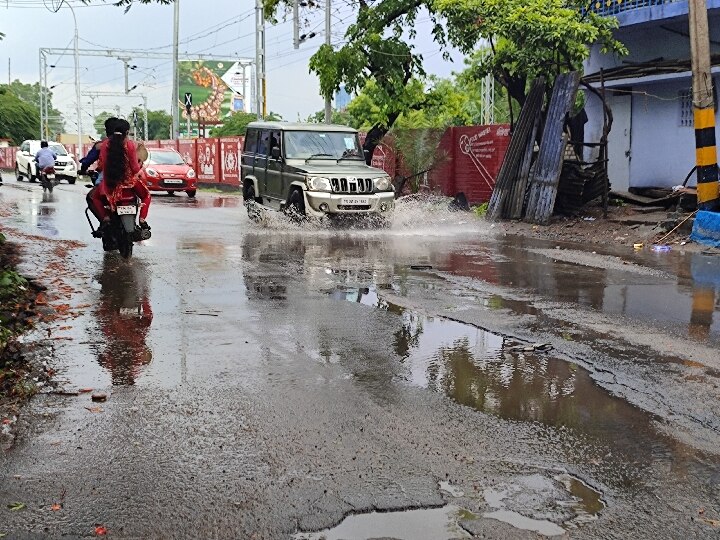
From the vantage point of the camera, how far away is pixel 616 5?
65.8ft

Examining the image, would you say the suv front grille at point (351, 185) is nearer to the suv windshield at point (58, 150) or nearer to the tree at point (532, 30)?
the tree at point (532, 30)

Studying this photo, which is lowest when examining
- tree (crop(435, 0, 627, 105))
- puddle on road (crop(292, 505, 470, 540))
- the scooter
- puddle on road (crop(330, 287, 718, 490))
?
puddle on road (crop(292, 505, 470, 540))

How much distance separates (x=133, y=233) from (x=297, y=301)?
3745mm

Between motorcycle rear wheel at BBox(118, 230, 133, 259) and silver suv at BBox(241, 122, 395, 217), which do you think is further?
silver suv at BBox(241, 122, 395, 217)

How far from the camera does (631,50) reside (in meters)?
20.5

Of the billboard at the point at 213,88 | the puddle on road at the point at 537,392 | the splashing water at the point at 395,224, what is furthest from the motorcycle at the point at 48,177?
the billboard at the point at 213,88

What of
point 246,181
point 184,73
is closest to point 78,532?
point 246,181

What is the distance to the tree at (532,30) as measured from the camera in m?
17.8

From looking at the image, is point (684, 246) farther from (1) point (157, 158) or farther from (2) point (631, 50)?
(1) point (157, 158)

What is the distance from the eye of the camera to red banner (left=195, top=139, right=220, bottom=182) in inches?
1433

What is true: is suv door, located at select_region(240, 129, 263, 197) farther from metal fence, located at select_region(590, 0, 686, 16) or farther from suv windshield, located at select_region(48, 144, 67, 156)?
suv windshield, located at select_region(48, 144, 67, 156)

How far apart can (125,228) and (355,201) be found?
5.89m

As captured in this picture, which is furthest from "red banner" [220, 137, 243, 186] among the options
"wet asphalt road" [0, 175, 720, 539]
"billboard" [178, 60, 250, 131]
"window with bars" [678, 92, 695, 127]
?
"billboard" [178, 60, 250, 131]

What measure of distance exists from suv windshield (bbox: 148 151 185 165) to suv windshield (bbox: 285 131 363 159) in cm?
1294
